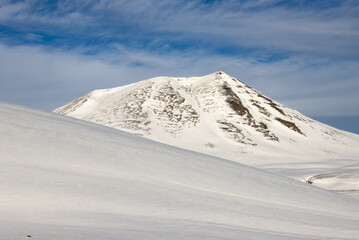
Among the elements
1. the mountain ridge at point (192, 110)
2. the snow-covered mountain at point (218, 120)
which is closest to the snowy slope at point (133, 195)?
the snow-covered mountain at point (218, 120)

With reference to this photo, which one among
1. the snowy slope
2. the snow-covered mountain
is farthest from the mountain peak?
the snowy slope

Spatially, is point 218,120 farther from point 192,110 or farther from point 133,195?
point 133,195

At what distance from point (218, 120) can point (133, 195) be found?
7671 cm

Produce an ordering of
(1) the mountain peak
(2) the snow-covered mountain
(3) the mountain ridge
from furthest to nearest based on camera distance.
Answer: (3) the mountain ridge → (1) the mountain peak → (2) the snow-covered mountain

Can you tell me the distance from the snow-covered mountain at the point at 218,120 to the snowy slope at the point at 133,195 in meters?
47.8

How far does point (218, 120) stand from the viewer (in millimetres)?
87812

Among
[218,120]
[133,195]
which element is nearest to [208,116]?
[218,120]

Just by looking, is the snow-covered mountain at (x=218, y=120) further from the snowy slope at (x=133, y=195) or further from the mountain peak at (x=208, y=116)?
the snowy slope at (x=133, y=195)

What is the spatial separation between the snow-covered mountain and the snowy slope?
1880 inches

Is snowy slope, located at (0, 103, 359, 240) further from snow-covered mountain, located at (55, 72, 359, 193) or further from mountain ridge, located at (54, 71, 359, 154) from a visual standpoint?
mountain ridge, located at (54, 71, 359, 154)

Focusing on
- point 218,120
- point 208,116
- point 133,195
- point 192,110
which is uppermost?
point 192,110

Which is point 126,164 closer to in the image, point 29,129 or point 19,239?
point 29,129

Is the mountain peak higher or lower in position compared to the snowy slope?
higher

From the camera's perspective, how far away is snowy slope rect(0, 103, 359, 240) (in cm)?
891
